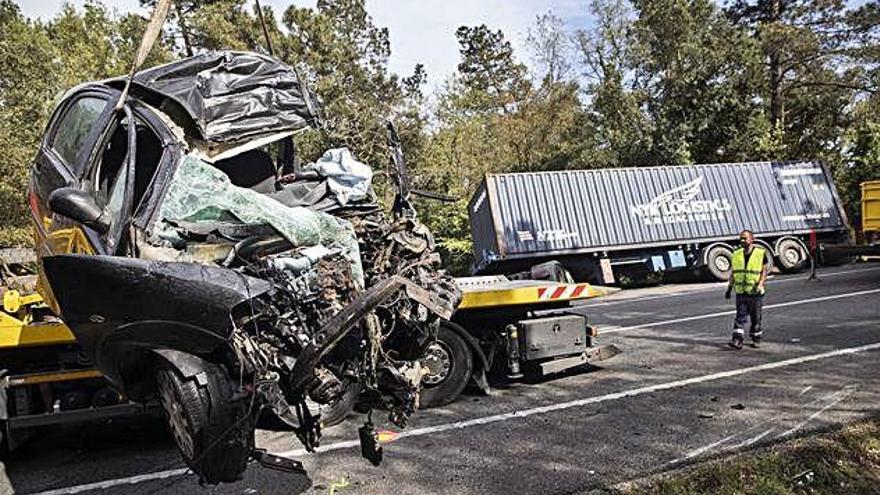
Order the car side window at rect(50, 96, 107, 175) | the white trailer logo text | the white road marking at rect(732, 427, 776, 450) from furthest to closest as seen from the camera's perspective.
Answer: the white trailer logo text < the white road marking at rect(732, 427, 776, 450) < the car side window at rect(50, 96, 107, 175)

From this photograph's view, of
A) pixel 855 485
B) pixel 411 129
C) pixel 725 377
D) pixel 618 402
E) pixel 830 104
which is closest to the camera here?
pixel 855 485

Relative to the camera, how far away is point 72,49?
89.5 ft

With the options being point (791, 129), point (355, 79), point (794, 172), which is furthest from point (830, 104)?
point (355, 79)

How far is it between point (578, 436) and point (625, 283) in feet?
→ 46.6

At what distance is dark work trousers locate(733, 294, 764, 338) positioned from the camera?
8.14m

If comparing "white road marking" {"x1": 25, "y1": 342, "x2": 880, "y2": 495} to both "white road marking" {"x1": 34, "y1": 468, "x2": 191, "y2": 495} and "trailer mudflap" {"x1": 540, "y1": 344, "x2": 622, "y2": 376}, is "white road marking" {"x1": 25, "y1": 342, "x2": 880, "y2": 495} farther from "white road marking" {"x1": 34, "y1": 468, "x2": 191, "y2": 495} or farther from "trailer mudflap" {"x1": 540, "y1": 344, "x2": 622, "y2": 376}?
"trailer mudflap" {"x1": 540, "y1": 344, "x2": 622, "y2": 376}

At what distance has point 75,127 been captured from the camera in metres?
4.11

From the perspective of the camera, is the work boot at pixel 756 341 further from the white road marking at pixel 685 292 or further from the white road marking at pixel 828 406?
the white road marking at pixel 685 292

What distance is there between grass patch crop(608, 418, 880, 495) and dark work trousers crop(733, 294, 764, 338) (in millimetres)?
3627

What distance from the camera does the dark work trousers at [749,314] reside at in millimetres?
8141

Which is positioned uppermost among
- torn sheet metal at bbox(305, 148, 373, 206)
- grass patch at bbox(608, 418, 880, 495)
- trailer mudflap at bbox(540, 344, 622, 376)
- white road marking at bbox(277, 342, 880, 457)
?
torn sheet metal at bbox(305, 148, 373, 206)

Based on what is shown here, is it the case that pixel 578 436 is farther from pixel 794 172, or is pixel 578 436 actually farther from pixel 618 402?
pixel 794 172

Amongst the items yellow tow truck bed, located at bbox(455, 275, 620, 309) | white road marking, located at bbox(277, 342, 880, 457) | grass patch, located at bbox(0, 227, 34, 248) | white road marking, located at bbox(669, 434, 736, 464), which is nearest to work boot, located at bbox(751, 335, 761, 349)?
white road marking, located at bbox(277, 342, 880, 457)

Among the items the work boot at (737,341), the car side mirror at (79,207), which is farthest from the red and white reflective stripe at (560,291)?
the car side mirror at (79,207)
